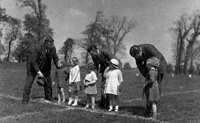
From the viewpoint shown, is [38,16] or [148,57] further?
[38,16]

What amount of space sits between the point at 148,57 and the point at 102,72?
71.0 inches

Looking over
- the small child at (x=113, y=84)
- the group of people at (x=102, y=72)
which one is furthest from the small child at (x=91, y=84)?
the small child at (x=113, y=84)

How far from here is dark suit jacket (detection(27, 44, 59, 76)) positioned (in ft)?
26.7

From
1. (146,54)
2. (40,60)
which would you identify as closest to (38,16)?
(40,60)

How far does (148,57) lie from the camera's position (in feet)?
22.1

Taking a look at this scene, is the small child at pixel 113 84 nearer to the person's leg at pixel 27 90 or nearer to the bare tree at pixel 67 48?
the person's leg at pixel 27 90

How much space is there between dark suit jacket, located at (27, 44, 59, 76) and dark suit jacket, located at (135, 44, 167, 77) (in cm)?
271

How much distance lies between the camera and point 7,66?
26281 mm

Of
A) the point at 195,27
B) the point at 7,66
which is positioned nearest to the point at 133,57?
the point at 7,66

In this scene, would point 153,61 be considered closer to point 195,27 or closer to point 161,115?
point 161,115

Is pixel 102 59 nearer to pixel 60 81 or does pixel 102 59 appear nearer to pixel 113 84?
pixel 113 84

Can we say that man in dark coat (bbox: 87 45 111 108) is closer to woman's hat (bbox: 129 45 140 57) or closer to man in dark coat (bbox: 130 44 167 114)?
man in dark coat (bbox: 130 44 167 114)

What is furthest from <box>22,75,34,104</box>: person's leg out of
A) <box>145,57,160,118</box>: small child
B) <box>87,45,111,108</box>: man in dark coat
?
<box>145,57,160,118</box>: small child

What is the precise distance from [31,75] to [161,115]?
369 centimetres
